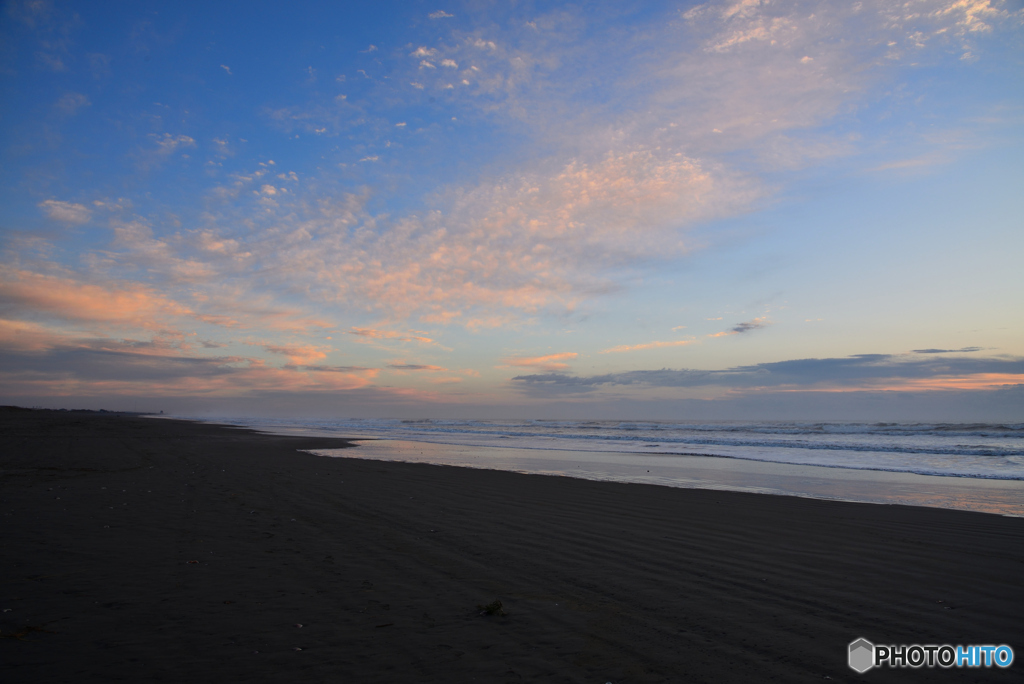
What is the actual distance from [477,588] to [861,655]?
11.4 ft

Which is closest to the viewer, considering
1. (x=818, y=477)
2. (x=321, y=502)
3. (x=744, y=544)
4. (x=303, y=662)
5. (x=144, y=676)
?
(x=144, y=676)

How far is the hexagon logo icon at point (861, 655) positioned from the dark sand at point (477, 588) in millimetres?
90

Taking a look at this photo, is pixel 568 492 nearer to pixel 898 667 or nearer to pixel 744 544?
pixel 744 544

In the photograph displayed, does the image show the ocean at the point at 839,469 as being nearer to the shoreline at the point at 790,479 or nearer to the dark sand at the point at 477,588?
the shoreline at the point at 790,479

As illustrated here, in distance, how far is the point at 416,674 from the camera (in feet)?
11.4

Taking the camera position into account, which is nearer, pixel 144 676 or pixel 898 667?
pixel 144 676

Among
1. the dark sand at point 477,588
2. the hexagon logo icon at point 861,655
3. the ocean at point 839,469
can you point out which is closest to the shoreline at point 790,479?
the ocean at point 839,469

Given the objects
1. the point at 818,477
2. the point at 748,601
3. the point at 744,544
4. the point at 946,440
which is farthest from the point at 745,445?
the point at 748,601

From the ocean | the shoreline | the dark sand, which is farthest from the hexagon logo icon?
the ocean

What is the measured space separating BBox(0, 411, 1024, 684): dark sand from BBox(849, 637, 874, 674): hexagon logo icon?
0.29ft

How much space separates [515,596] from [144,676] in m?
3.08

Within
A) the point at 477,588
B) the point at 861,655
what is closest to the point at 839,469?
the point at 861,655

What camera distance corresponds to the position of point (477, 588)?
535 centimetres

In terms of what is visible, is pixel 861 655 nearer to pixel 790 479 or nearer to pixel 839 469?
pixel 790 479
